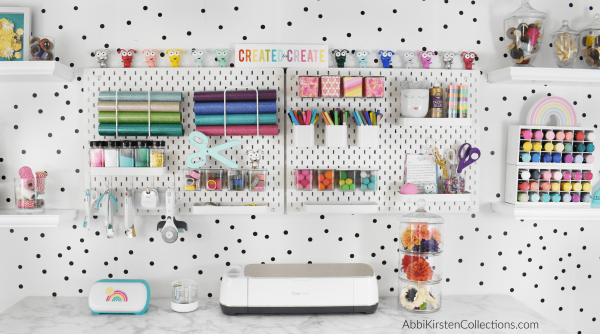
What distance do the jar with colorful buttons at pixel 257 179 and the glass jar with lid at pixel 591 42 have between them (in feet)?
4.74

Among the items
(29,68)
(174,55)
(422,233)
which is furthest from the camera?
(174,55)

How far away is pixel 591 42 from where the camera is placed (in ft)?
5.68

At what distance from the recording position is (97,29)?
70.5 inches

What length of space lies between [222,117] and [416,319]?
1115mm

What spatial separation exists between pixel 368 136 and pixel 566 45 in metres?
0.92

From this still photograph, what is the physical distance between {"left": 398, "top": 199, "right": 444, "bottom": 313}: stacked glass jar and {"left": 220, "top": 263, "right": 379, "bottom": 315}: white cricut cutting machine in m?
0.15

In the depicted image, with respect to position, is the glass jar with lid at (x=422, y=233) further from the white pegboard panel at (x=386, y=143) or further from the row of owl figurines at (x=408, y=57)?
the row of owl figurines at (x=408, y=57)

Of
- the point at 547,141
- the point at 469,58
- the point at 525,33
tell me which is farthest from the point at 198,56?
the point at 547,141

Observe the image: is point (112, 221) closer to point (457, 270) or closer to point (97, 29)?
point (97, 29)

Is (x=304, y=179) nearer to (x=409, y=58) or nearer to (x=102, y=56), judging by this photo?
(x=409, y=58)

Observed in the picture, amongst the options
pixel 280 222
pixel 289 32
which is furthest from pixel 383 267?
pixel 289 32

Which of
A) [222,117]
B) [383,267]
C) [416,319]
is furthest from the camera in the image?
[383,267]

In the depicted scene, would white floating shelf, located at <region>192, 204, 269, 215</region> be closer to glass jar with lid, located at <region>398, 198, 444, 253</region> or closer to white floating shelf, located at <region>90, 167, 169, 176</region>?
white floating shelf, located at <region>90, 167, 169, 176</region>

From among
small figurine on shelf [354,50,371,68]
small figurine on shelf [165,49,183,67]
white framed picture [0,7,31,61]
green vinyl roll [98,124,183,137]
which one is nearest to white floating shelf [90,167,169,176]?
green vinyl roll [98,124,183,137]
